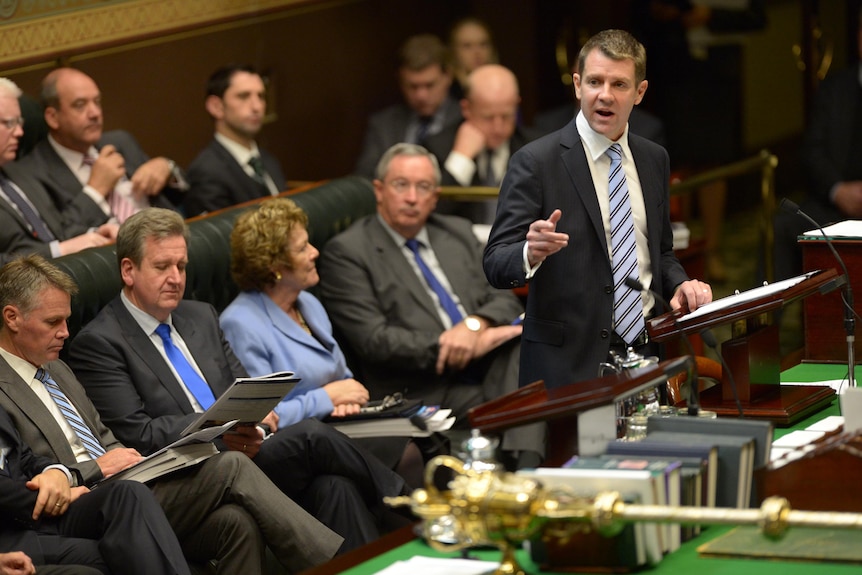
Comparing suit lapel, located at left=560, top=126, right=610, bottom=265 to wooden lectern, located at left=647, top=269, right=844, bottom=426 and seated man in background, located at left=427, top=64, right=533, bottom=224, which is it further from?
seated man in background, located at left=427, top=64, right=533, bottom=224

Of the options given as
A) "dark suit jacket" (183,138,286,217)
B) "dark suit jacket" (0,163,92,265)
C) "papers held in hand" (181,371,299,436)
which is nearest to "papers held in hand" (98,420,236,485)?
"papers held in hand" (181,371,299,436)

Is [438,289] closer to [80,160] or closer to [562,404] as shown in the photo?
[80,160]

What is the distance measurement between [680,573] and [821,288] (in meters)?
1.18

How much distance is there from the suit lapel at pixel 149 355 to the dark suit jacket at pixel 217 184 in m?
1.58

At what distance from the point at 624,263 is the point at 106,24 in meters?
3.14

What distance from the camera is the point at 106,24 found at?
596cm

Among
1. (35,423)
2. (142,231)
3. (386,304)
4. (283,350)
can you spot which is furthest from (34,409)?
(386,304)

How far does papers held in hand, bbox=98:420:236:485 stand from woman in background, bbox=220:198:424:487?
0.77m

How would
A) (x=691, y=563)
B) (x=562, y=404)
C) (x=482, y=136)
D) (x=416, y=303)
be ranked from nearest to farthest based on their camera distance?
(x=691, y=563), (x=562, y=404), (x=416, y=303), (x=482, y=136)

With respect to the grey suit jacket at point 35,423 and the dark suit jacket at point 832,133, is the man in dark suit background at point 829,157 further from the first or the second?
the grey suit jacket at point 35,423

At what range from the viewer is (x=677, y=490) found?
251cm

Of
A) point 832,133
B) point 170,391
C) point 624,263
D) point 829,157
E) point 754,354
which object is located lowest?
point 170,391

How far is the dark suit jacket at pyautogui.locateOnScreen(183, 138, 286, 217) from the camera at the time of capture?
570 centimetres

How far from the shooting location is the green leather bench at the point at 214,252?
434 cm
